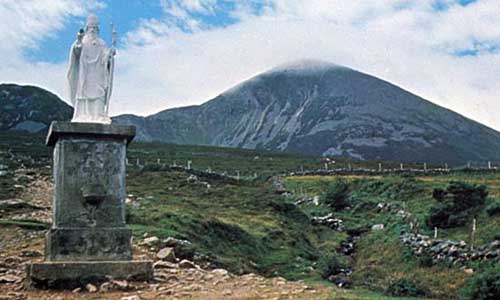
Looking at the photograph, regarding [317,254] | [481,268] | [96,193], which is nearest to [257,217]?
[317,254]

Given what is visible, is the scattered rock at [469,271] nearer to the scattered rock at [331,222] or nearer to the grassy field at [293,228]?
the grassy field at [293,228]

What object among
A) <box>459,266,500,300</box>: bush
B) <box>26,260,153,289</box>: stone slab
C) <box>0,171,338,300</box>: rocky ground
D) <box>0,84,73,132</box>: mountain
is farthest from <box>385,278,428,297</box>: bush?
<box>0,84,73,132</box>: mountain

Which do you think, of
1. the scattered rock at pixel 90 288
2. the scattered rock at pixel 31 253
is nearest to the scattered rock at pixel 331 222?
the scattered rock at pixel 31 253

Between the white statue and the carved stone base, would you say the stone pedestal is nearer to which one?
the carved stone base

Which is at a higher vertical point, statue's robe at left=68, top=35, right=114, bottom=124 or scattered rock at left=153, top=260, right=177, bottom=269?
statue's robe at left=68, top=35, right=114, bottom=124

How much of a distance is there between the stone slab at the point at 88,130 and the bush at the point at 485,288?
8.83m

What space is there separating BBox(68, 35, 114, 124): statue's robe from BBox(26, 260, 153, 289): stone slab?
3006 millimetres

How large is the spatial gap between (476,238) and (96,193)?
16.9 meters

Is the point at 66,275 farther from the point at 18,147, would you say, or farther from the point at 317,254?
the point at 18,147

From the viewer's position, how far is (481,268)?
20.1 m

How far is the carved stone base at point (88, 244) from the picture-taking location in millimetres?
11820

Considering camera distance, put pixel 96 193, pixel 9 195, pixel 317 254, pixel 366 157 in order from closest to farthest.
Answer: pixel 96 193
pixel 317 254
pixel 9 195
pixel 366 157

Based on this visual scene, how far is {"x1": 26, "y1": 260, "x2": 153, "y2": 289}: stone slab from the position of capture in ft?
37.1

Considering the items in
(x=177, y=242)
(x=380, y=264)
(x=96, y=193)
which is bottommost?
(x=380, y=264)
